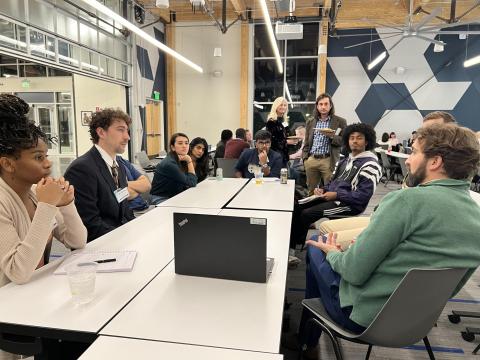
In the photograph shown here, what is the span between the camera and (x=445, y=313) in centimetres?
255

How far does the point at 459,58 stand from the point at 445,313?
10.3m

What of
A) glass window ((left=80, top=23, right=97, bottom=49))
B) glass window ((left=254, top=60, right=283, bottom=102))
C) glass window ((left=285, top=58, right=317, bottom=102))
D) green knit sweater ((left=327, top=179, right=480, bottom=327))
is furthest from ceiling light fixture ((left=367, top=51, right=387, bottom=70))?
green knit sweater ((left=327, top=179, right=480, bottom=327))

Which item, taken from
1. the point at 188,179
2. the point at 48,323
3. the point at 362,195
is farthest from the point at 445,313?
the point at 48,323

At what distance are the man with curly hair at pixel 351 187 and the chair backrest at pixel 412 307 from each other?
1751mm

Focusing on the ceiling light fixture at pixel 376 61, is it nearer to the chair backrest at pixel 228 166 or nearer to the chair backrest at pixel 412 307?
the chair backrest at pixel 228 166

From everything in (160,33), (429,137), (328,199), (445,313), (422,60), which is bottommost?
(445,313)

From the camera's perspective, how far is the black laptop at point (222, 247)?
129 cm

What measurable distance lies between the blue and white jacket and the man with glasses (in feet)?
3.71

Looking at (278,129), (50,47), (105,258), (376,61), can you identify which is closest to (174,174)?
(278,129)

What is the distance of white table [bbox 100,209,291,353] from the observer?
1.00 m

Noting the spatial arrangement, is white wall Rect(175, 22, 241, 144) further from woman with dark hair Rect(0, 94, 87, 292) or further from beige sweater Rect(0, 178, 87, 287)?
beige sweater Rect(0, 178, 87, 287)

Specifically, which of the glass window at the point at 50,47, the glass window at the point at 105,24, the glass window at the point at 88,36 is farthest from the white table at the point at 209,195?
the glass window at the point at 105,24

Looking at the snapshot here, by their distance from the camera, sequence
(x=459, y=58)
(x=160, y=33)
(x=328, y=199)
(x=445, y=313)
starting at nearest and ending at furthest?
(x=445, y=313) < (x=328, y=199) < (x=459, y=58) < (x=160, y=33)

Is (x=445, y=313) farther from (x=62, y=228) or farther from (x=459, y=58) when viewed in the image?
(x=459, y=58)
